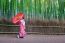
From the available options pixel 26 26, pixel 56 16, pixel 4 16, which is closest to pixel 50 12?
pixel 56 16

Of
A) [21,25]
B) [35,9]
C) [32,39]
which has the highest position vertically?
[35,9]

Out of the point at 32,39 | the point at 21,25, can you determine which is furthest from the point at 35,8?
the point at 32,39

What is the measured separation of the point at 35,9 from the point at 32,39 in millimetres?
2910

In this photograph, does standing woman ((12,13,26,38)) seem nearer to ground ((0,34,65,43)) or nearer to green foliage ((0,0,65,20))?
ground ((0,34,65,43))

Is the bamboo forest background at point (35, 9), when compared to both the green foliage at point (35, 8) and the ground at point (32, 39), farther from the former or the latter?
the ground at point (32, 39)

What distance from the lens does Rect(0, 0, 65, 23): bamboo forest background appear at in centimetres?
1647

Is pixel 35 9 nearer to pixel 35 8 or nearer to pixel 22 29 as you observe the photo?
pixel 35 8

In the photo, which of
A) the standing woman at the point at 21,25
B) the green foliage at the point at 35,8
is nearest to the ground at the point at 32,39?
the standing woman at the point at 21,25

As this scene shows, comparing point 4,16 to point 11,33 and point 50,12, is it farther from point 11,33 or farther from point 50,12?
point 50,12

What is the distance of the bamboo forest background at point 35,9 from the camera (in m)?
16.5

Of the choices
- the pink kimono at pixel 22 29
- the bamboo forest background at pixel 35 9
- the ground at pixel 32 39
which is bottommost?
the ground at pixel 32 39

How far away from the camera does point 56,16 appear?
55.1 feet

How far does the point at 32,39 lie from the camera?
14281 mm

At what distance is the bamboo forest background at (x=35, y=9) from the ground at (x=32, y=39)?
134cm
